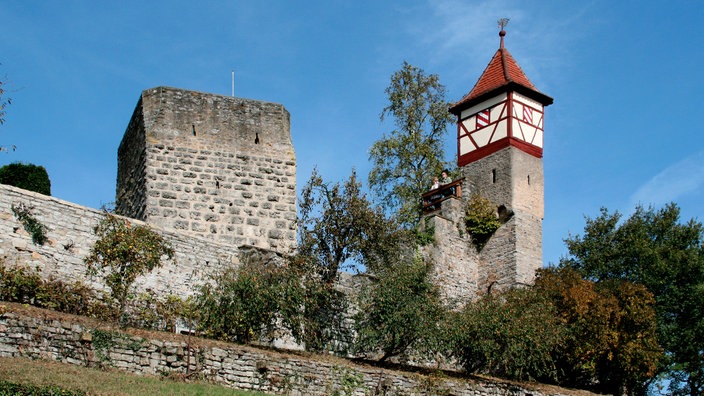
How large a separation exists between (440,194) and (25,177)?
43.5 ft

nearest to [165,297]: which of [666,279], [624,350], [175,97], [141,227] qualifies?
[141,227]

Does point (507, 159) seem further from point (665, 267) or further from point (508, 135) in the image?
point (665, 267)

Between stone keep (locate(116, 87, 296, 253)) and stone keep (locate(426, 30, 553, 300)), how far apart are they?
6.73 meters

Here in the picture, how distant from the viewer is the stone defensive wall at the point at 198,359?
17453 millimetres

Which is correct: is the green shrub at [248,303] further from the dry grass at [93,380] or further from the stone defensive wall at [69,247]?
the dry grass at [93,380]

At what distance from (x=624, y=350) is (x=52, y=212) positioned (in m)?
14.5

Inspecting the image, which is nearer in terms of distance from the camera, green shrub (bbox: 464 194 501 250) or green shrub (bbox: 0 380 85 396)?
green shrub (bbox: 0 380 85 396)

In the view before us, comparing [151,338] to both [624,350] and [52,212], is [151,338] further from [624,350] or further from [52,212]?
[624,350]

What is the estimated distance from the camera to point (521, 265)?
3017 cm

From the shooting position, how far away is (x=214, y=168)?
24359 mm

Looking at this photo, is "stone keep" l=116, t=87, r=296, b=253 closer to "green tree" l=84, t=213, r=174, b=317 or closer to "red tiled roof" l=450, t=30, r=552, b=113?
"green tree" l=84, t=213, r=174, b=317

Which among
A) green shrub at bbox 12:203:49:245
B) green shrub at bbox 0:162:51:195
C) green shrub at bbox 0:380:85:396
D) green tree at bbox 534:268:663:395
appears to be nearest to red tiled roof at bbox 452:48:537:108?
green tree at bbox 534:268:663:395

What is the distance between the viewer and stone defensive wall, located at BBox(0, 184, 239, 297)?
20328 mm

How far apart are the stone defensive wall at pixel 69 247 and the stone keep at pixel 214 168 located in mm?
1200
